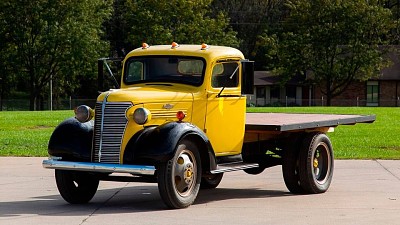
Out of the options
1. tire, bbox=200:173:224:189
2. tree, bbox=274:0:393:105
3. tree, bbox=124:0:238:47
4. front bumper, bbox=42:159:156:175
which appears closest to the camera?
front bumper, bbox=42:159:156:175

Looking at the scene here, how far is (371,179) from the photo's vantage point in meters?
15.6

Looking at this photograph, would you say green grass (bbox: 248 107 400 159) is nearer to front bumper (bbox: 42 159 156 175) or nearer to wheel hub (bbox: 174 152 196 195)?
wheel hub (bbox: 174 152 196 195)

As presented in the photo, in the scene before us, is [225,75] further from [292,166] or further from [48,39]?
[48,39]

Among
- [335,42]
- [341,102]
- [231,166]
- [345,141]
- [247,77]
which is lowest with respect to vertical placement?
[341,102]

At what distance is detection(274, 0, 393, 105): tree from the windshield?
202ft

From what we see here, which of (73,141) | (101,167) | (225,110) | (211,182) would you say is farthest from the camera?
(211,182)

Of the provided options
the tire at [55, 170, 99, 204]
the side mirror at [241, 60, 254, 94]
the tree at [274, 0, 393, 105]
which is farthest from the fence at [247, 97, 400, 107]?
the tire at [55, 170, 99, 204]

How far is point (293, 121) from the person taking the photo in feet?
46.0

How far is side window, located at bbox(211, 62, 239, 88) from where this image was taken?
13.2 m

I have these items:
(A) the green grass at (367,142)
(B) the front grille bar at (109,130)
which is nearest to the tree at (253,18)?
(A) the green grass at (367,142)

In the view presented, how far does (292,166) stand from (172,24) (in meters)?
61.7

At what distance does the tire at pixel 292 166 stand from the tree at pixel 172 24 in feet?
192

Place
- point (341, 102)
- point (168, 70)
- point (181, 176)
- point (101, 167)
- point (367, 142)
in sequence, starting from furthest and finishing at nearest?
point (341, 102)
point (367, 142)
point (168, 70)
point (181, 176)
point (101, 167)

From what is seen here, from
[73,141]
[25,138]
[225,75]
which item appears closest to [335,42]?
[25,138]
